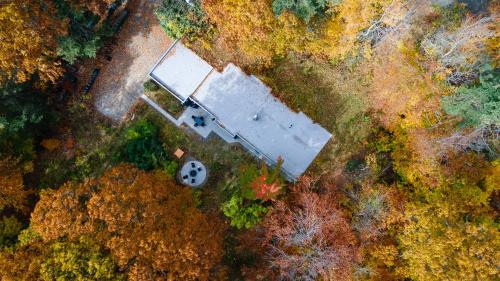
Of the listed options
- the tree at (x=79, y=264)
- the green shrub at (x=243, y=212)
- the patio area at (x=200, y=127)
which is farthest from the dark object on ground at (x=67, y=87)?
the green shrub at (x=243, y=212)

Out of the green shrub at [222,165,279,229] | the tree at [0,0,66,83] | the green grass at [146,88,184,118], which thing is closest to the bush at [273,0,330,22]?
the green grass at [146,88,184,118]

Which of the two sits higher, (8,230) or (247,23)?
(247,23)

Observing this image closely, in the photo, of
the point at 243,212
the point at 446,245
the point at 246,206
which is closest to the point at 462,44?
the point at 446,245

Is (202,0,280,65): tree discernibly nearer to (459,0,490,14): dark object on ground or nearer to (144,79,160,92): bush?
(144,79,160,92): bush

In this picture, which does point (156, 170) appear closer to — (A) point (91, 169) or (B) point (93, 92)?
(A) point (91, 169)

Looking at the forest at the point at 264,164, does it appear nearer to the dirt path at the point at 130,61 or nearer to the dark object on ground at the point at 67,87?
the dark object on ground at the point at 67,87

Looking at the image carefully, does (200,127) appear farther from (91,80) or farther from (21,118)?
(21,118)
